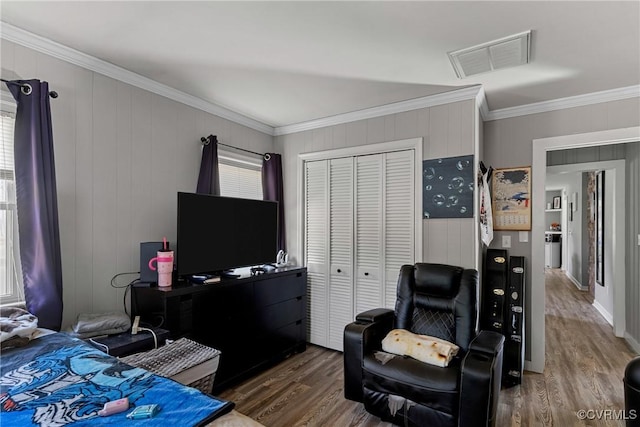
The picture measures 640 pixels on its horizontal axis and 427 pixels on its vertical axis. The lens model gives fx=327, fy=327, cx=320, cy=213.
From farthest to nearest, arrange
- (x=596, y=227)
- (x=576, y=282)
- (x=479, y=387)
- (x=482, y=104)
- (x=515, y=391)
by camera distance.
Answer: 1. (x=576, y=282)
2. (x=596, y=227)
3. (x=482, y=104)
4. (x=515, y=391)
5. (x=479, y=387)

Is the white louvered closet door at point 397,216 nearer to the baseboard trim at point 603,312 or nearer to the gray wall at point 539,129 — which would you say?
the gray wall at point 539,129

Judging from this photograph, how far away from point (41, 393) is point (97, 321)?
1.06 m

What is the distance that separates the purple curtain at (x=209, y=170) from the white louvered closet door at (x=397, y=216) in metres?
1.73

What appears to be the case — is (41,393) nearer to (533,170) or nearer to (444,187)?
(444,187)

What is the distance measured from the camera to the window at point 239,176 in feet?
11.6

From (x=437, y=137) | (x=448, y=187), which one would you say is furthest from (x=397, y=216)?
(x=437, y=137)

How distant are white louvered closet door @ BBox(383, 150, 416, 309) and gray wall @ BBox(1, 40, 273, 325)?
79.8 inches

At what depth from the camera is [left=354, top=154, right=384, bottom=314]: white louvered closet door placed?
3.44 metres

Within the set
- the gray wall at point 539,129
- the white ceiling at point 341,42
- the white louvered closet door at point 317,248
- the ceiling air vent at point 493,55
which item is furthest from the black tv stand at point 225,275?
the gray wall at point 539,129

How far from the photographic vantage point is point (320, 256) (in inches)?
151

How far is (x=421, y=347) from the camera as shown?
7.45 feet

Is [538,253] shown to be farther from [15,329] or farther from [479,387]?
[15,329]

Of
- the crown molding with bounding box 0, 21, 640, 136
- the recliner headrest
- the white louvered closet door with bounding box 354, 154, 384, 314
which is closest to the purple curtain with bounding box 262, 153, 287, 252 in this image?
the crown molding with bounding box 0, 21, 640, 136

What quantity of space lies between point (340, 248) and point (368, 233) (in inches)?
15.1
